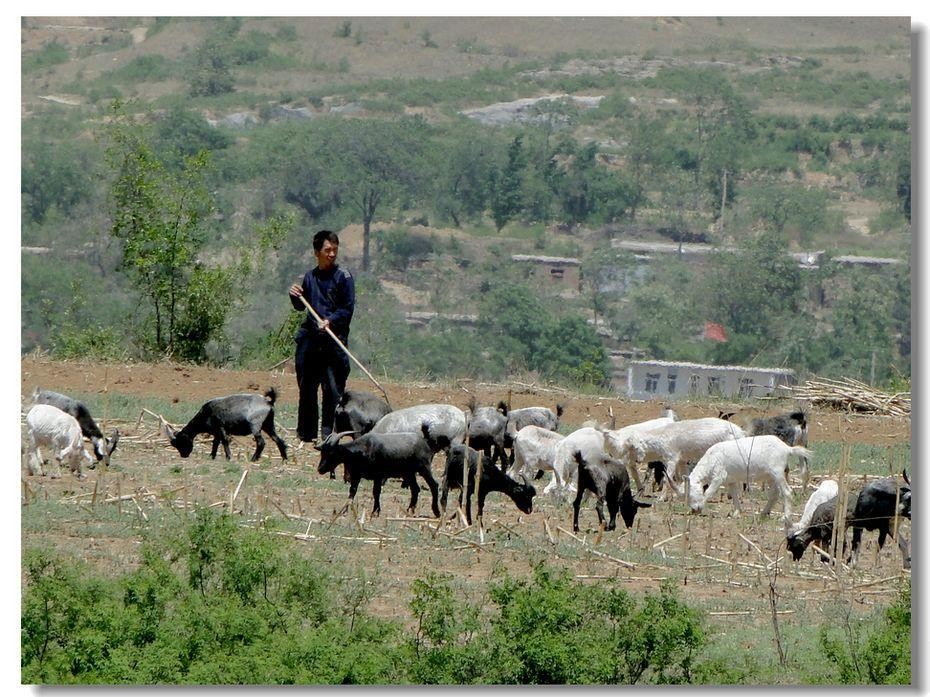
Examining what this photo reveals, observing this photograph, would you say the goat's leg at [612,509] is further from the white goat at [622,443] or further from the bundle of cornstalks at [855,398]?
the bundle of cornstalks at [855,398]


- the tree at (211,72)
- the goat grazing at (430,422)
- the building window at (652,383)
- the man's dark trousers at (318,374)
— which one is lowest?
the building window at (652,383)

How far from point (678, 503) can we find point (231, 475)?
3686 millimetres

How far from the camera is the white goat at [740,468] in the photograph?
12.9 m

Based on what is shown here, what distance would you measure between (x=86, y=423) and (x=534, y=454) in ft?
12.4

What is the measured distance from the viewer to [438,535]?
36.0 ft

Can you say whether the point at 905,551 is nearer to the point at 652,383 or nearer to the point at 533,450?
the point at 533,450

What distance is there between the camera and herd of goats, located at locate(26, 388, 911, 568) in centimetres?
1134

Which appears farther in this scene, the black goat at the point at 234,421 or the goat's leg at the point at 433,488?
the black goat at the point at 234,421

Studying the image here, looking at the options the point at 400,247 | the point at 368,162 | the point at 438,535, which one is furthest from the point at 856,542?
the point at 368,162

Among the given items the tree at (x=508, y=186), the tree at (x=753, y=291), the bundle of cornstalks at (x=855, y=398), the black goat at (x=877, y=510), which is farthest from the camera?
the tree at (x=508, y=186)

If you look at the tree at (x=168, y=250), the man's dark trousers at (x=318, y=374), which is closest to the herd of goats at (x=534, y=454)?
the man's dark trousers at (x=318, y=374)

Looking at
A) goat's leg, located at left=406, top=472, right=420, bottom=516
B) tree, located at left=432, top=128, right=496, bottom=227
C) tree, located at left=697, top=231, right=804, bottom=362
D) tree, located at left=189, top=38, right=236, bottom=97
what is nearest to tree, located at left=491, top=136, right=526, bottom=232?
tree, located at left=432, top=128, right=496, bottom=227

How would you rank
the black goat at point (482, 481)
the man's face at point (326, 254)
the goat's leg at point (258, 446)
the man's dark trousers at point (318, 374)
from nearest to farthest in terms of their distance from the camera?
1. the black goat at point (482, 481)
2. the man's face at point (326, 254)
3. the man's dark trousers at point (318, 374)
4. the goat's leg at point (258, 446)

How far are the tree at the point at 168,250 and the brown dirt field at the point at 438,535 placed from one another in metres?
6.89
